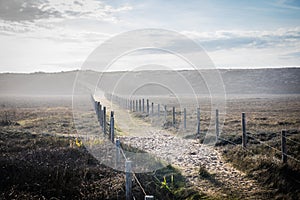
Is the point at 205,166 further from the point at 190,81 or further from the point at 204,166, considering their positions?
the point at 190,81

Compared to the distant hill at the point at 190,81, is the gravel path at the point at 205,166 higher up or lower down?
lower down

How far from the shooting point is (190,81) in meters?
140

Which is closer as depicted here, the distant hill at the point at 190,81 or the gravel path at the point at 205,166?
the gravel path at the point at 205,166

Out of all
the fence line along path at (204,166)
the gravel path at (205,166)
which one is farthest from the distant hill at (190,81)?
the gravel path at (205,166)

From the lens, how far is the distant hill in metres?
111

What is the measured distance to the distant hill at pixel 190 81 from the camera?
111 meters

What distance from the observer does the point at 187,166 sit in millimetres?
10719

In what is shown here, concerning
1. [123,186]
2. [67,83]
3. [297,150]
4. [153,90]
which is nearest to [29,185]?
[123,186]

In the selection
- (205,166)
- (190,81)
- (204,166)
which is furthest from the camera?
(190,81)

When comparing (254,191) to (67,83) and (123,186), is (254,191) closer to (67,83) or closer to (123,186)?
(123,186)

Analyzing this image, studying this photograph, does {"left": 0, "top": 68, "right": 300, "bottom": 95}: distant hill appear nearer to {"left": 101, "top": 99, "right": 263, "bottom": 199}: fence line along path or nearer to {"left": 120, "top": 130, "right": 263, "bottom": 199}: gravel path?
{"left": 101, "top": 99, "right": 263, "bottom": 199}: fence line along path

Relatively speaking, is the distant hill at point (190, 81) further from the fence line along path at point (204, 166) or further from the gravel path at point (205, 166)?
the gravel path at point (205, 166)

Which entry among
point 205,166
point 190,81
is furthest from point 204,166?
point 190,81

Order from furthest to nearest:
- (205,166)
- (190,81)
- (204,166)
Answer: (190,81) < (205,166) < (204,166)
